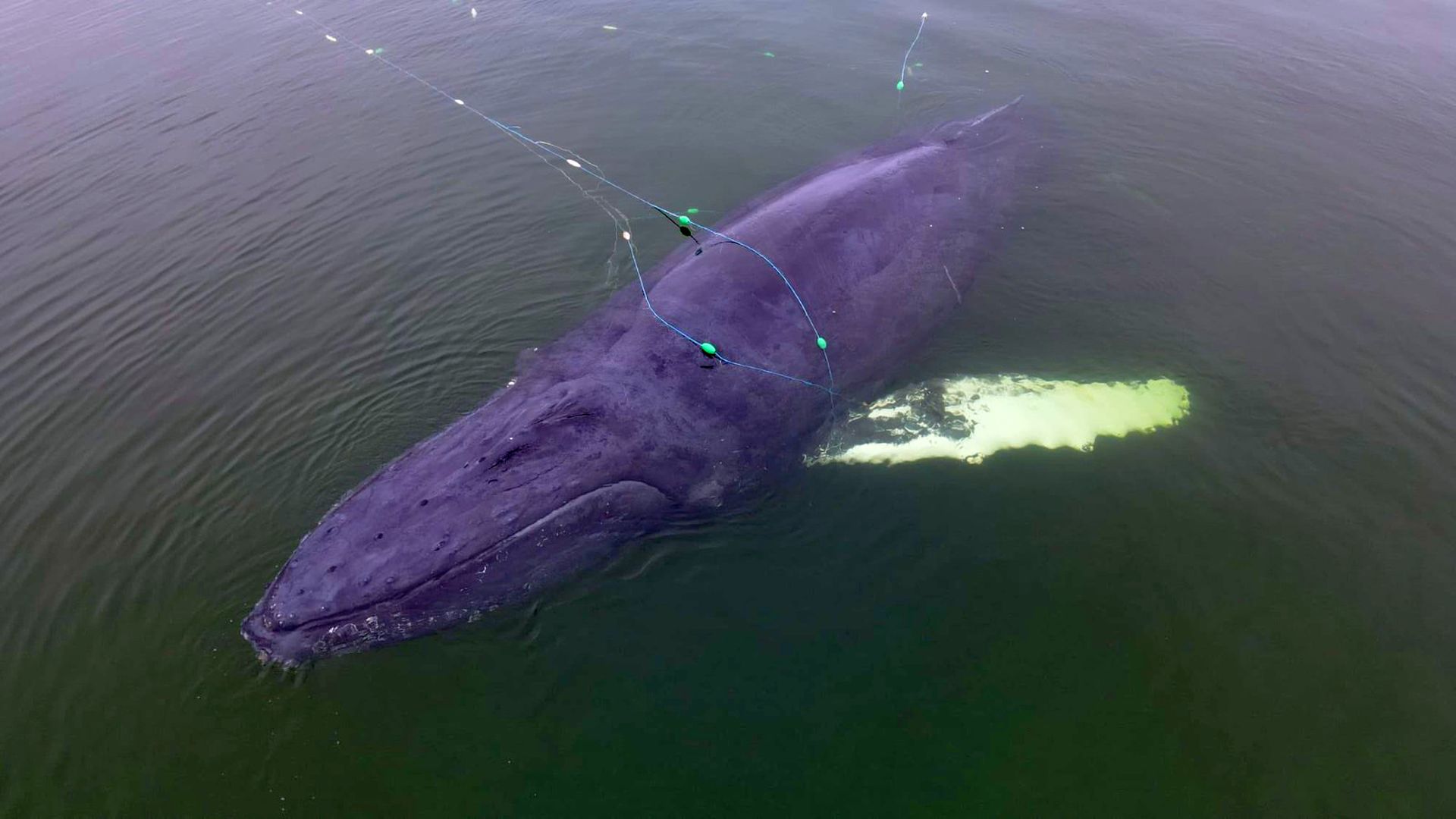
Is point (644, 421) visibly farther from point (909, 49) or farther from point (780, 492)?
point (909, 49)

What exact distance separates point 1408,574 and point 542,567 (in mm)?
10819

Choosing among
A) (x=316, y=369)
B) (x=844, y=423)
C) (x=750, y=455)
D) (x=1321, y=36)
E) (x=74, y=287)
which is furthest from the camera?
(x=1321, y=36)

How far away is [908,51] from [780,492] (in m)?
17.9

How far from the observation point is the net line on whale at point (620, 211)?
37.4 feet

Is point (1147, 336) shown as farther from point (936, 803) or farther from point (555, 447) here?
point (555, 447)

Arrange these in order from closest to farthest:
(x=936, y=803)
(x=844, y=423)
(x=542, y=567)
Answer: (x=936, y=803)
(x=542, y=567)
(x=844, y=423)

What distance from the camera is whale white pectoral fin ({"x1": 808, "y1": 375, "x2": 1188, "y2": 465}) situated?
1102 cm

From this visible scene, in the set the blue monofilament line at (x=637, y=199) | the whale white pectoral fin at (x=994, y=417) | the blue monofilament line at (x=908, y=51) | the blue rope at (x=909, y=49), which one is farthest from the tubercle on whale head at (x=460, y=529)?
the blue rope at (x=909, y=49)

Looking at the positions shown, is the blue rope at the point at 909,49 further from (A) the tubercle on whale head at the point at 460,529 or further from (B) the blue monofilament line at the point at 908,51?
(A) the tubercle on whale head at the point at 460,529

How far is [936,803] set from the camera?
7613 mm

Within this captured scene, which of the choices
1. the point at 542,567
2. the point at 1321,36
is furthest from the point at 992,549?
the point at 1321,36

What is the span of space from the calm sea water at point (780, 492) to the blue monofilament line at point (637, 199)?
61cm

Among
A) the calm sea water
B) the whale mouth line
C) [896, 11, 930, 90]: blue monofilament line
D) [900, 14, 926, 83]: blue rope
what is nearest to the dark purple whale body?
the whale mouth line

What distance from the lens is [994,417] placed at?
1152 cm
